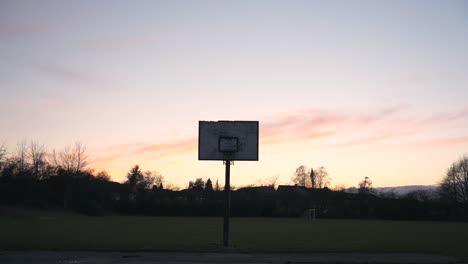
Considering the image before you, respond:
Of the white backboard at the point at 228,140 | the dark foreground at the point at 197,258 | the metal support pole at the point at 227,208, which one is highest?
the white backboard at the point at 228,140

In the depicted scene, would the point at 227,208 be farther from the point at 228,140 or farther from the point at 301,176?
the point at 301,176

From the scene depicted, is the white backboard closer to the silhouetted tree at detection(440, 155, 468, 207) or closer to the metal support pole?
the metal support pole

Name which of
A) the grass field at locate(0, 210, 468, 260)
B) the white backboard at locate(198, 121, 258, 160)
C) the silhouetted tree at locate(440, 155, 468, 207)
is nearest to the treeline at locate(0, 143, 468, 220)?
the silhouetted tree at locate(440, 155, 468, 207)

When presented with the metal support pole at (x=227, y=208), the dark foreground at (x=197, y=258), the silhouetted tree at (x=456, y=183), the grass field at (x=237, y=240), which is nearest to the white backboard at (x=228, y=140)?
the metal support pole at (x=227, y=208)

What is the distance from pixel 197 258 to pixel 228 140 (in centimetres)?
704

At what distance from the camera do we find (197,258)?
54.2 ft

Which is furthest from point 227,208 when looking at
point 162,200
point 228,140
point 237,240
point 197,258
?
point 162,200

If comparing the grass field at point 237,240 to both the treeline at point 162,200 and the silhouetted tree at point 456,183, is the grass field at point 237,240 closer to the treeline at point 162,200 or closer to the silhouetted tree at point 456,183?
the treeline at point 162,200

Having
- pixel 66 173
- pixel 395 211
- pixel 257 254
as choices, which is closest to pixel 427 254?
pixel 257 254

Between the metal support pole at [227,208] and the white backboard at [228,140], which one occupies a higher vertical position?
the white backboard at [228,140]

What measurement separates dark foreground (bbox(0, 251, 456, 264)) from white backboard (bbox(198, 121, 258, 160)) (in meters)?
5.52

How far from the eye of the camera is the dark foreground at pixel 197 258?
15.6 metres

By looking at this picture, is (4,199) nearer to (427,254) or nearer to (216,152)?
(216,152)

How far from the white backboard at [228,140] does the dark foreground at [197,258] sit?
5517mm
